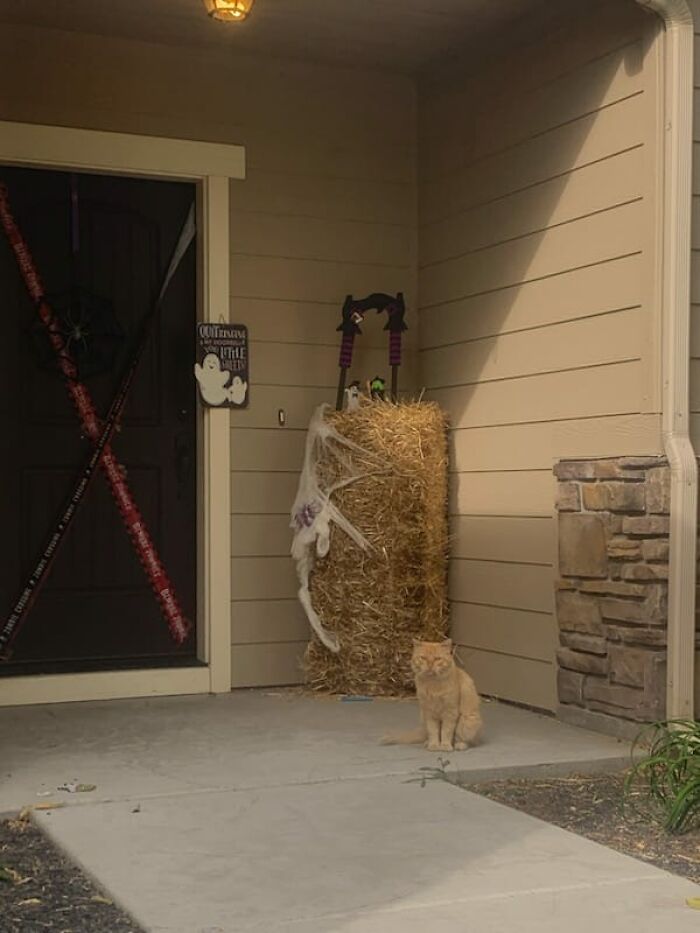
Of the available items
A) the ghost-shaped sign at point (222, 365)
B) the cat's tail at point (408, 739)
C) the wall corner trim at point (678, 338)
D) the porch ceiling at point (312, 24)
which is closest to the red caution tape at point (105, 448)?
the ghost-shaped sign at point (222, 365)

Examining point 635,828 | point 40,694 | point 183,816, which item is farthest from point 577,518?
point 40,694

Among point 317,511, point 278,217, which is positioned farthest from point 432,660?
point 278,217

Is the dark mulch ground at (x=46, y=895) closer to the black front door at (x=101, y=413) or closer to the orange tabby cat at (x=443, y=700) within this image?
the orange tabby cat at (x=443, y=700)

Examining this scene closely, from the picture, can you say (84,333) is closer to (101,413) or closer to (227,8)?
(101,413)

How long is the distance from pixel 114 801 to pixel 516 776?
1.16 m

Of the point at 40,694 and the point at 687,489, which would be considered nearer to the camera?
the point at 687,489

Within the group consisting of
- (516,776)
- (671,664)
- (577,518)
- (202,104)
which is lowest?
(516,776)

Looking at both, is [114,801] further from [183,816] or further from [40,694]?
[40,694]

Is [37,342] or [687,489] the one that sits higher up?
[37,342]

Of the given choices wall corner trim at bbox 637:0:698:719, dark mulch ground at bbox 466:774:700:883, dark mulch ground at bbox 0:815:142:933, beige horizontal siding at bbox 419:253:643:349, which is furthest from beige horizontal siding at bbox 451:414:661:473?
dark mulch ground at bbox 0:815:142:933

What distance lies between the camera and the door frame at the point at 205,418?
198 inches

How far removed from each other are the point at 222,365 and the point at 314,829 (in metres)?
2.41

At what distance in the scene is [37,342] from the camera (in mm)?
5055

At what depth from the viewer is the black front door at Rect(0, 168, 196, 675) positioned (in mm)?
5023
